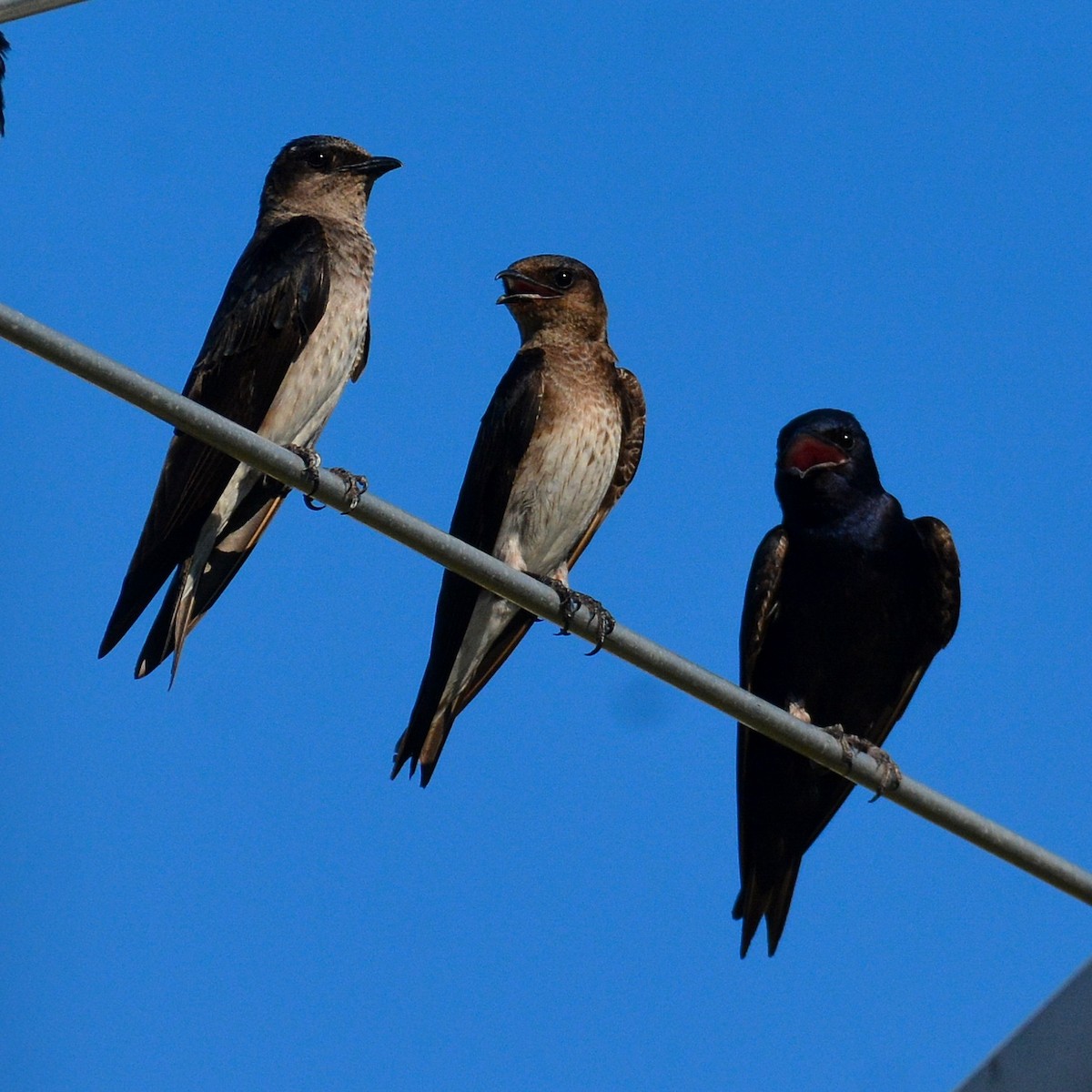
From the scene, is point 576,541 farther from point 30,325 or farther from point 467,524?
point 30,325

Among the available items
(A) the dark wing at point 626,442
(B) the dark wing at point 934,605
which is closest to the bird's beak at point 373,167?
(A) the dark wing at point 626,442

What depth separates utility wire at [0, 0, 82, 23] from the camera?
3.46 m

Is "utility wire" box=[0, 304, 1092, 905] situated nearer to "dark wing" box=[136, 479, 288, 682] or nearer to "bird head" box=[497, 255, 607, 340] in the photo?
"dark wing" box=[136, 479, 288, 682]

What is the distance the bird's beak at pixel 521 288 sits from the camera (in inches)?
285

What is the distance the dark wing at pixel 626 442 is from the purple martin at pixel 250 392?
3.26 ft

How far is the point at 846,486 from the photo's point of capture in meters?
6.54

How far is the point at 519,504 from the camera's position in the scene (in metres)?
6.53

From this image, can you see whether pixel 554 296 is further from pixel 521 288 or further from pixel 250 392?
pixel 250 392

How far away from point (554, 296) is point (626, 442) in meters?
0.70

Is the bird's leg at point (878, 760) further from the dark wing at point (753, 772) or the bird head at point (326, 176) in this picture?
the bird head at point (326, 176)

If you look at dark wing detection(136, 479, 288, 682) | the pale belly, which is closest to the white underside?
the pale belly

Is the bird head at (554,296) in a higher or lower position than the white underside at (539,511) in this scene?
higher

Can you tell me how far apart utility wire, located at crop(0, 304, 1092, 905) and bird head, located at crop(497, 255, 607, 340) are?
123 inches

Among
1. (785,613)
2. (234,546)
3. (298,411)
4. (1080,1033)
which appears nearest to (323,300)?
(298,411)
